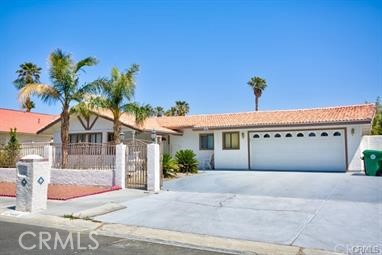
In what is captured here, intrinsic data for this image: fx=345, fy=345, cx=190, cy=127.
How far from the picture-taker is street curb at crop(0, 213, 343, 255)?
7012 millimetres

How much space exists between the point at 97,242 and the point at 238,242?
308cm

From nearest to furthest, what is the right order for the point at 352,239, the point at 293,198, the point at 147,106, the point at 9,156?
the point at 352,239
the point at 293,198
the point at 9,156
the point at 147,106

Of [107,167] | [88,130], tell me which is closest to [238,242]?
[107,167]

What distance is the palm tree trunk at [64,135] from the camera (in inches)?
674

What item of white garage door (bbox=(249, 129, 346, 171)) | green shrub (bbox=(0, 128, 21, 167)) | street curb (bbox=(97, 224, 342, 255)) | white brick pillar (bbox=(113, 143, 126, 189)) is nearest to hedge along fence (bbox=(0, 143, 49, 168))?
green shrub (bbox=(0, 128, 21, 167))

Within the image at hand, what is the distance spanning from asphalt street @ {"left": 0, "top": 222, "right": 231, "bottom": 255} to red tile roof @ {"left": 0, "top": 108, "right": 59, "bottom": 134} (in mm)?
24080

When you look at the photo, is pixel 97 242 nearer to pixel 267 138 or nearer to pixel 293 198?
pixel 293 198

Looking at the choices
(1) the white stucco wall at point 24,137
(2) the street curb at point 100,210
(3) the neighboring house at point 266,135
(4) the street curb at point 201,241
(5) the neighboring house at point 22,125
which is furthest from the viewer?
(5) the neighboring house at point 22,125

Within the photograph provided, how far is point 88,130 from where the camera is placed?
2388 centimetres

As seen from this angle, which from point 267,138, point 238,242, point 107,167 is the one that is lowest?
point 238,242

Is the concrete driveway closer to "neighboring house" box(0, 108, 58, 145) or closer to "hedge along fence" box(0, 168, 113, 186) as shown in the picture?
"hedge along fence" box(0, 168, 113, 186)

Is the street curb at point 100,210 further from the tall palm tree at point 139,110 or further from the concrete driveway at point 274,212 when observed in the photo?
the tall palm tree at point 139,110
